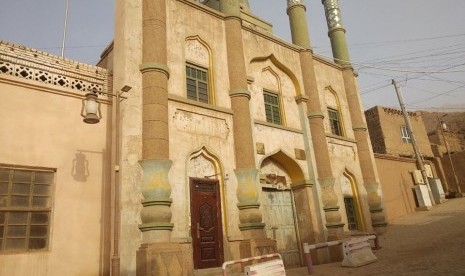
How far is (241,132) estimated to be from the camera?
1163 cm

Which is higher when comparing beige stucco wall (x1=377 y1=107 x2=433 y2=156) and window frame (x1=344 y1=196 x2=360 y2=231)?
beige stucco wall (x1=377 y1=107 x2=433 y2=156)

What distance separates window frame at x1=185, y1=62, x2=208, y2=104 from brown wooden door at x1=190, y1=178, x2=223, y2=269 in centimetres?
275

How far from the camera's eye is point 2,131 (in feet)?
27.6

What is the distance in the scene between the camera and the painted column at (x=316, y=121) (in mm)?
13523

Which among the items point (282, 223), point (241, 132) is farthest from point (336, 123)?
point (241, 132)

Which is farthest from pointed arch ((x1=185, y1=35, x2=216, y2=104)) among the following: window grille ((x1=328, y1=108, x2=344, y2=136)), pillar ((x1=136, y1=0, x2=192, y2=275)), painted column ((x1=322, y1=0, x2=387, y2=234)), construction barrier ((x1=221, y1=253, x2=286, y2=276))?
painted column ((x1=322, y1=0, x2=387, y2=234))

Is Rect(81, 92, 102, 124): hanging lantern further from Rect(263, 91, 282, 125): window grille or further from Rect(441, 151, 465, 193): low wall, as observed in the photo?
Rect(441, 151, 465, 193): low wall

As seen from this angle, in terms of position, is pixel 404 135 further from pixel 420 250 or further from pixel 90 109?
pixel 90 109

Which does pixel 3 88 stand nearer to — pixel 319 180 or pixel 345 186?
pixel 319 180

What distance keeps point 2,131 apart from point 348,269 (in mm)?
9720

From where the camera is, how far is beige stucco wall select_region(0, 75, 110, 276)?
331 inches

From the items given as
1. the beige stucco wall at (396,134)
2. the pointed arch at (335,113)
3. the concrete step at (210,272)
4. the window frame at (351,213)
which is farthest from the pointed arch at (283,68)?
the beige stucco wall at (396,134)

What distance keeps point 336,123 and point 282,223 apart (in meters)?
6.21

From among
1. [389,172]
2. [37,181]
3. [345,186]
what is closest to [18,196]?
[37,181]
